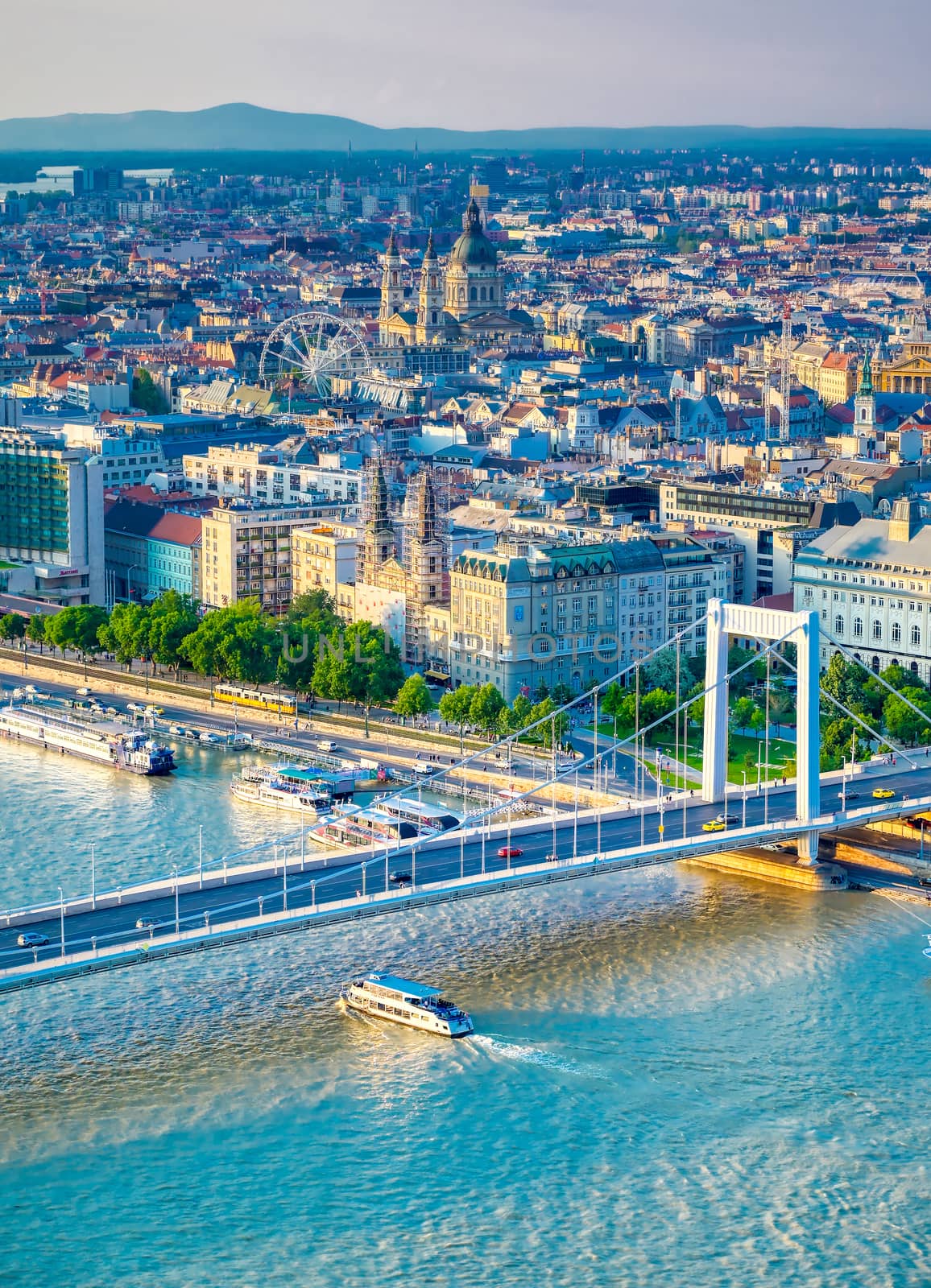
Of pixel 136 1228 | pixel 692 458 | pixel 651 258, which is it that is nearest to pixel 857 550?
pixel 692 458

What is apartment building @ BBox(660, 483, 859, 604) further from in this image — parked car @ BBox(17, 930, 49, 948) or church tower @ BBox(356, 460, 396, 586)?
parked car @ BBox(17, 930, 49, 948)

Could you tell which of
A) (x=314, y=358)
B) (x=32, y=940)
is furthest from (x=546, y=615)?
(x=314, y=358)

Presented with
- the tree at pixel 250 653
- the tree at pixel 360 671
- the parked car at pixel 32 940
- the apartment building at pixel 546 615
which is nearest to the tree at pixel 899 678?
the apartment building at pixel 546 615

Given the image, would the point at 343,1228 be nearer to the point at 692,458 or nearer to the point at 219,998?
the point at 219,998

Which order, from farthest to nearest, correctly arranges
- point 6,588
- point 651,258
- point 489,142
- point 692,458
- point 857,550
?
point 489,142 → point 651,258 → point 692,458 → point 6,588 → point 857,550

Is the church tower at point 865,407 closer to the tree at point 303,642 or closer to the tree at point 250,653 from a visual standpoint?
the tree at point 303,642

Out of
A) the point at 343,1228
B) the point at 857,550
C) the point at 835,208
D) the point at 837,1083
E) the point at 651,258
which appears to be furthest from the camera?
the point at 835,208

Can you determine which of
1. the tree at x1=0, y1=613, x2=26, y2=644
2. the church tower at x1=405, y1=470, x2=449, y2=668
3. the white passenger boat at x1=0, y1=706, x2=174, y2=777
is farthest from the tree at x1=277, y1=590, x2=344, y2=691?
the tree at x1=0, y1=613, x2=26, y2=644
